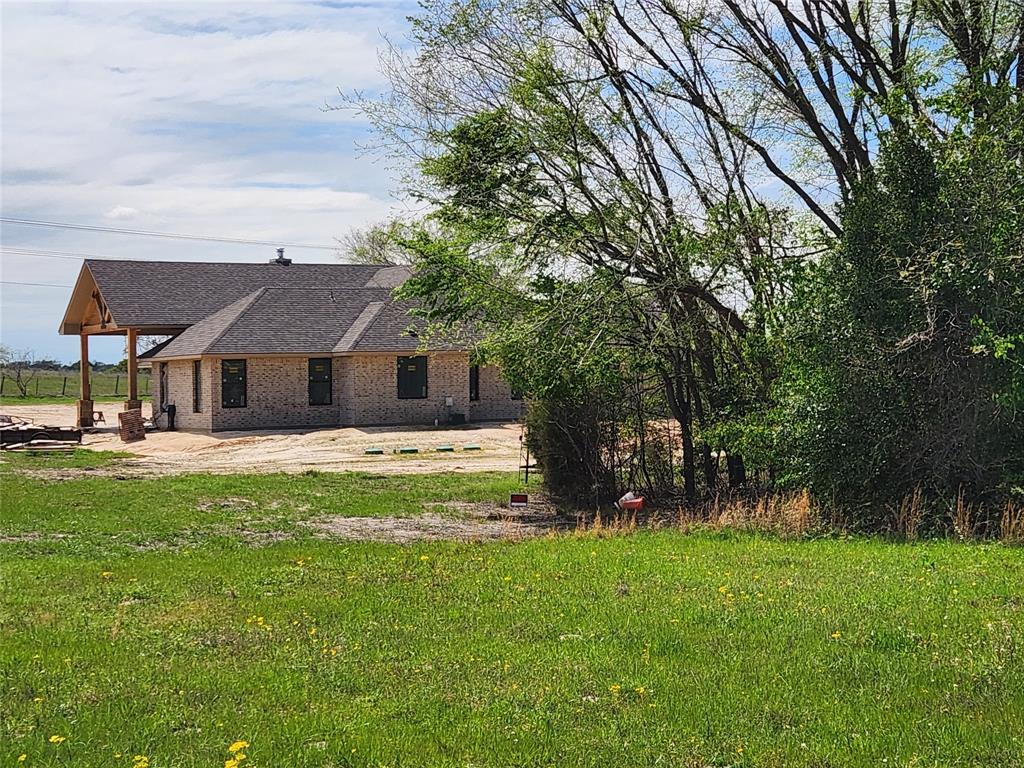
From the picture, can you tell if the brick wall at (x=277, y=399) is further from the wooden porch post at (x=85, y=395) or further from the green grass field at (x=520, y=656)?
the green grass field at (x=520, y=656)

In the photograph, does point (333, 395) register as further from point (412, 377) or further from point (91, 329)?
point (91, 329)

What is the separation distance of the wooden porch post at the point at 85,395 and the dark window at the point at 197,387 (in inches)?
283

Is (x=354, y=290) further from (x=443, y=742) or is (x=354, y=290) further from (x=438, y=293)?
(x=443, y=742)

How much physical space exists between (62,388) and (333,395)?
4432cm

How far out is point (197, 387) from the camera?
126 feet

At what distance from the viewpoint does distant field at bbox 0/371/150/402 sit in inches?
2753

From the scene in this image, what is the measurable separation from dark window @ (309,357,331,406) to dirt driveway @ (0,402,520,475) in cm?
183

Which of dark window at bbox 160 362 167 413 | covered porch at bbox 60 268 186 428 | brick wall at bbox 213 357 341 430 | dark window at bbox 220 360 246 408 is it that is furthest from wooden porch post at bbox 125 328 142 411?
brick wall at bbox 213 357 341 430

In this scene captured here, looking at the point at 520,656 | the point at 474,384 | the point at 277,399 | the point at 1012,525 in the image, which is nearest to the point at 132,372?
the point at 277,399

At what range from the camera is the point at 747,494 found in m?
18.9

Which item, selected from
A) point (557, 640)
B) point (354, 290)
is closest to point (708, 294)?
point (557, 640)

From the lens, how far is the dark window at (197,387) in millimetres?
37938

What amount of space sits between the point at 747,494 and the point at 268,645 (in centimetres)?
1240

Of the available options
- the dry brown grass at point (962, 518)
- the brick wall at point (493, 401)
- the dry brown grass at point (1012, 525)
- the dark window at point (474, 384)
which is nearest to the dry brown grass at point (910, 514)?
the dry brown grass at point (962, 518)
